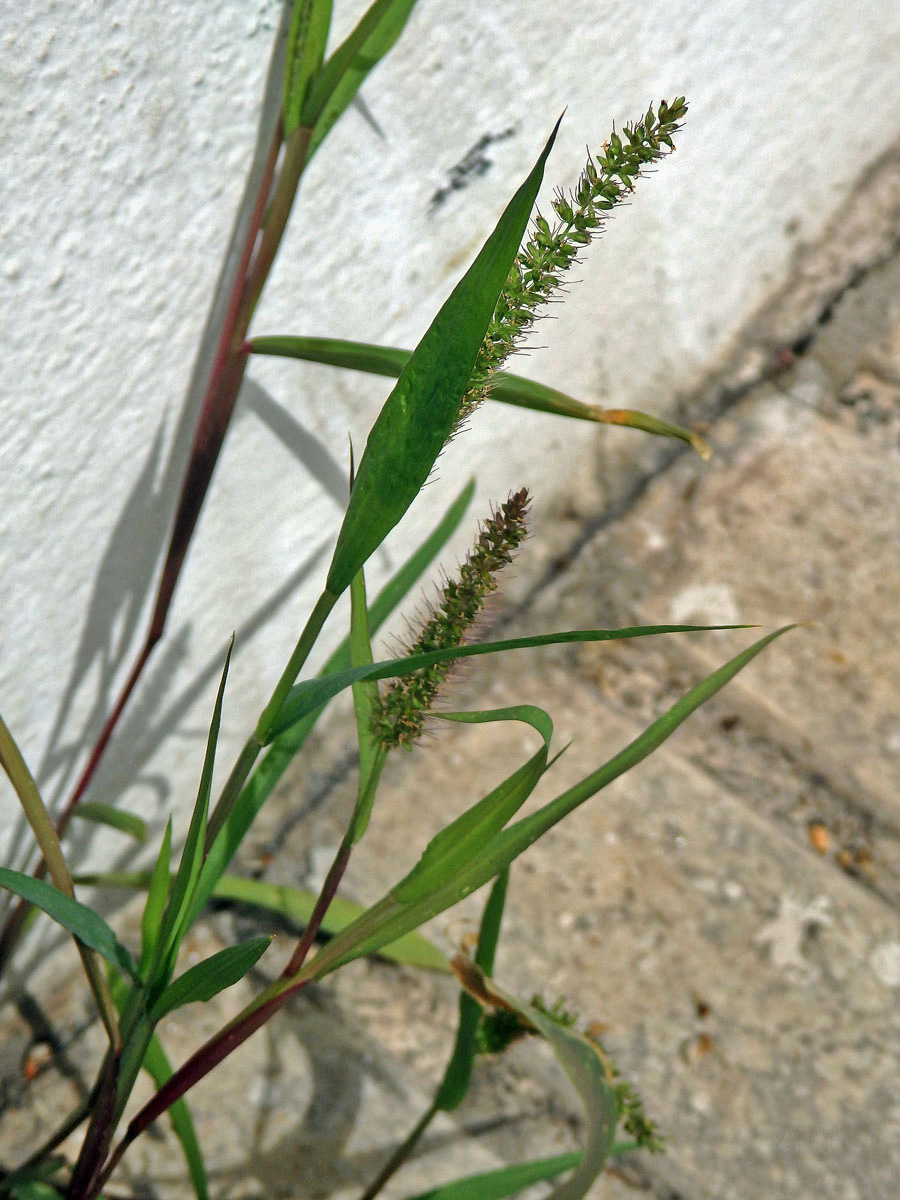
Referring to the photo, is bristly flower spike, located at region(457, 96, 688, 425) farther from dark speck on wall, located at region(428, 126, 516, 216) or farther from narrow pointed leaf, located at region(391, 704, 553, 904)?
dark speck on wall, located at region(428, 126, 516, 216)

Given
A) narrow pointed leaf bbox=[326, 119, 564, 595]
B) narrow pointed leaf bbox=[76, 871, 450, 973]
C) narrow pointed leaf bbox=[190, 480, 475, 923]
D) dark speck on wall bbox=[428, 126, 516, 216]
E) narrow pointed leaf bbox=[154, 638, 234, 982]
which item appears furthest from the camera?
dark speck on wall bbox=[428, 126, 516, 216]

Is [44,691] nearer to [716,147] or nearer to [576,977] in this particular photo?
[576,977]

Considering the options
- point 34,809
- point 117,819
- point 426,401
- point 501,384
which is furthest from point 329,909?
point 426,401

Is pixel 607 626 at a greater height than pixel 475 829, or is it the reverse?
pixel 475 829

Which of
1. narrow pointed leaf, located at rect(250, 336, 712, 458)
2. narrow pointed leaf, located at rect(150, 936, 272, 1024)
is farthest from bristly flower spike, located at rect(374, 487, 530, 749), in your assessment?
narrow pointed leaf, located at rect(250, 336, 712, 458)

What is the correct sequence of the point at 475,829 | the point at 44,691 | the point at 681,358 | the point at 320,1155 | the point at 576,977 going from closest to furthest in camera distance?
the point at 475,829 < the point at 44,691 < the point at 320,1155 < the point at 576,977 < the point at 681,358

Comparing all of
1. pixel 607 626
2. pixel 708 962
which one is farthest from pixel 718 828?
pixel 607 626
